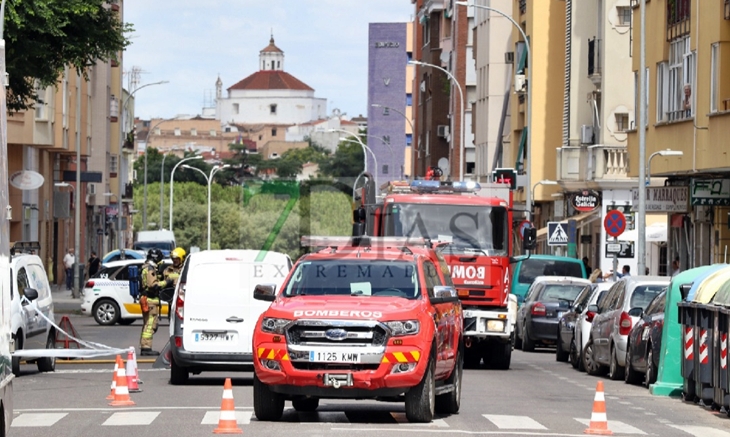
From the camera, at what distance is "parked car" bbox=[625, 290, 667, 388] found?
71.2 feet

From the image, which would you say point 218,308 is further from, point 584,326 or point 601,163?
point 601,163

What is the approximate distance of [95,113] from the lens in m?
86.6

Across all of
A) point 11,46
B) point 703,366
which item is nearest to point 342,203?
point 11,46

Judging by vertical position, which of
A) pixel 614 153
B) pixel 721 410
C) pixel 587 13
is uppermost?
pixel 587 13

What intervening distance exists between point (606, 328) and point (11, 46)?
14.4m

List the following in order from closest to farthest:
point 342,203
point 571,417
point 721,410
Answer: point 571,417 → point 721,410 → point 342,203

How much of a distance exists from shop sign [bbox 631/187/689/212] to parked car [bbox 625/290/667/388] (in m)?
17.0

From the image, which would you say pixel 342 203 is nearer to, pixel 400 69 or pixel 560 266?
pixel 560 266

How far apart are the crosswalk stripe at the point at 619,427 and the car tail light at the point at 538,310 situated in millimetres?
16695

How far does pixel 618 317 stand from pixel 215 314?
6689mm

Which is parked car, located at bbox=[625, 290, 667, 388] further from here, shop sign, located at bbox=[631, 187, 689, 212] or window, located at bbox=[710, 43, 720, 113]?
shop sign, located at bbox=[631, 187, 689, 212]

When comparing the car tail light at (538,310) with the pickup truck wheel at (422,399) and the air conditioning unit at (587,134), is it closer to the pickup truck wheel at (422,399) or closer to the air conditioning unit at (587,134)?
the pickup truck wheel at (422,399)

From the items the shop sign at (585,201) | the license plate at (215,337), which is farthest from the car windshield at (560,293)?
the shop sign at (585,201)

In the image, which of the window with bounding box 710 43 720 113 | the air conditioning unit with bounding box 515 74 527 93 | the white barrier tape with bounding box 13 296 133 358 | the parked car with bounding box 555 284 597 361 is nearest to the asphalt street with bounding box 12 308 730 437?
the white barrier tape with bounding box 13 296 133 358
